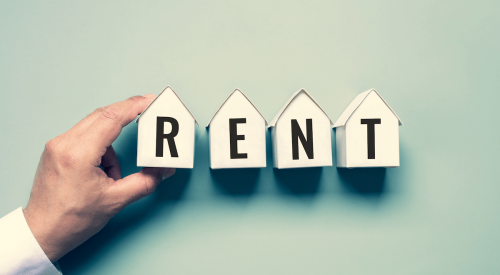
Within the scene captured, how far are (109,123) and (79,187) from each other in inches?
7.0

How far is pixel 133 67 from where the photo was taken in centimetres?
93

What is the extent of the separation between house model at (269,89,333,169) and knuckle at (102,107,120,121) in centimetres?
43

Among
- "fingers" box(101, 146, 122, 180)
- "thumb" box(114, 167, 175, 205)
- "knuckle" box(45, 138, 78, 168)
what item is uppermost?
"knuckle" box(45, 138, 78, 168)

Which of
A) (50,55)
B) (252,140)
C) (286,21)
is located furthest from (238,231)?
(50,55)

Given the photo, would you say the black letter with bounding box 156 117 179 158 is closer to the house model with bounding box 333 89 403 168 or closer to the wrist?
the wrist

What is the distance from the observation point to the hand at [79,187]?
30.0 inches

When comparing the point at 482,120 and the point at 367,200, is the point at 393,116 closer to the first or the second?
the point at 367,200

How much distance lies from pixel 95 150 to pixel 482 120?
3.87 ft

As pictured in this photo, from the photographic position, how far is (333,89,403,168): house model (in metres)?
0.83

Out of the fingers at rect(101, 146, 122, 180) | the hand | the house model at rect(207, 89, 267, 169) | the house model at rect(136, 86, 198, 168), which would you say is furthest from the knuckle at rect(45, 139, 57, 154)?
the house model at rect(207, 89, 267, 169)

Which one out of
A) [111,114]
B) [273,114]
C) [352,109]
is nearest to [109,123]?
[111,114]

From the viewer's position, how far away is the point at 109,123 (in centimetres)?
79

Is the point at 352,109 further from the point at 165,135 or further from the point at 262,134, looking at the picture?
the point at 165,135

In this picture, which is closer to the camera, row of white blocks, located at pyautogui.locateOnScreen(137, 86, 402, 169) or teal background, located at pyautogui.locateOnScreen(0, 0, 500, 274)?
row of white blocks, located at pyautogui.locateOnScreen(137, 86, 402, 169)
